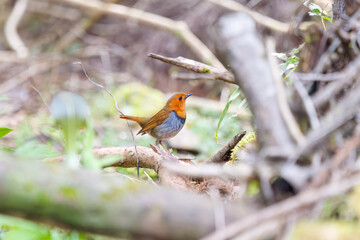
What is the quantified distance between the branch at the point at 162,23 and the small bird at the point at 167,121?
2217 mm

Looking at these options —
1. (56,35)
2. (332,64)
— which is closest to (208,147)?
(332,64)

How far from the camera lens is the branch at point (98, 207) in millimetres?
1100

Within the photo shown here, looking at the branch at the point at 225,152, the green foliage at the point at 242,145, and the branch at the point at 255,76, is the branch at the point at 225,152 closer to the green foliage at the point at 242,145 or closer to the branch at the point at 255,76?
the green foliage at the point at 242,145

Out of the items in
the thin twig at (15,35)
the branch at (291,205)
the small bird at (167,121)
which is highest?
the thin twig at (15,35)

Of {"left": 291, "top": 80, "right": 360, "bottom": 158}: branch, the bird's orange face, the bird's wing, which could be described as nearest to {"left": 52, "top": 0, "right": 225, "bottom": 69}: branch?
the bird's orange face

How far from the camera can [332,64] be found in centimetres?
135

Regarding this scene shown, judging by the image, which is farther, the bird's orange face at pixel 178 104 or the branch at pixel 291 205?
the bird's orange face at pixel 178 104

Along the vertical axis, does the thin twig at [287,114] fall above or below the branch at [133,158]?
below

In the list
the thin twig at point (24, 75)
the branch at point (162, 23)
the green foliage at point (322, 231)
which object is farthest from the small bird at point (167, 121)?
the thin twig at point (24, 75)

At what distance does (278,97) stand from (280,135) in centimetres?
11

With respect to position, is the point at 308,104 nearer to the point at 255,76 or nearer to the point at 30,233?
the point at 255,76

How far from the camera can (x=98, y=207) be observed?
43.7 inches

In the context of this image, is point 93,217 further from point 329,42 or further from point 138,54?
point 138,54

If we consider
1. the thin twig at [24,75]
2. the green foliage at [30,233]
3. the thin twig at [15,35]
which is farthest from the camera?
the thin twig at [15,35]
